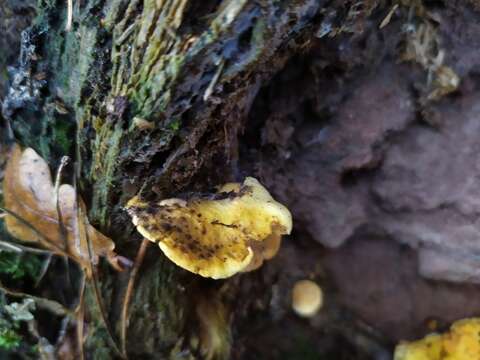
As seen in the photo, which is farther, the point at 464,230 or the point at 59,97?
the point at 464,230

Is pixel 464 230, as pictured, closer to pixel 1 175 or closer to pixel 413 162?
pixel 413 162

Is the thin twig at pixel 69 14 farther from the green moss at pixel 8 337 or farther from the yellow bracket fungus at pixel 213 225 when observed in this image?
the green moss at pixel 8 337

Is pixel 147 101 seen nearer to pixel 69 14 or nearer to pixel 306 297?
pixel 69 14

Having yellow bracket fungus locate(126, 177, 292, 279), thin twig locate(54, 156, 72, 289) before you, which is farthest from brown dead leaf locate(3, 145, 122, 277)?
yellow bracket fungus locate(126, 177, 292, 279)

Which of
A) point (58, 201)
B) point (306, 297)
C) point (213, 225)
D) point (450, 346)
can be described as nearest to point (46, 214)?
point (58, 201)

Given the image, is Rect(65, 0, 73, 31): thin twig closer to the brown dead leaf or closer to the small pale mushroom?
the brown dead leaf

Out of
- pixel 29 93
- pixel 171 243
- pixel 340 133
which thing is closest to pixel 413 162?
pixel 340 133
